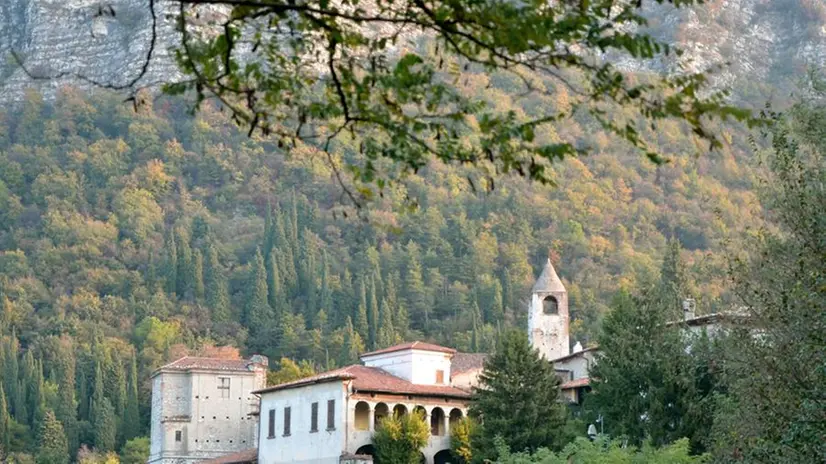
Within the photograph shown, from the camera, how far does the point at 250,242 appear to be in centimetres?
15112

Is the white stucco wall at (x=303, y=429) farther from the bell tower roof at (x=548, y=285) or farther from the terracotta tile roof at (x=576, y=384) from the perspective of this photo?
the bell tower roof at (x=548, y=285)

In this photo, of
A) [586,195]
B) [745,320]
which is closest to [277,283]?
[586,195]

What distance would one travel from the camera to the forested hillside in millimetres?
115000

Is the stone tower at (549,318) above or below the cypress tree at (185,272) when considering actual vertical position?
below

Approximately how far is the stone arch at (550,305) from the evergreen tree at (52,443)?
25.8 metres

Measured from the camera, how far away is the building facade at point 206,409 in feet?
250

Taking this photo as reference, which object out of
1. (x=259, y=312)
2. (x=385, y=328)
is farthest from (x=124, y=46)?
(x=385, y=328)

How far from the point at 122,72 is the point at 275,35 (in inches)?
6757

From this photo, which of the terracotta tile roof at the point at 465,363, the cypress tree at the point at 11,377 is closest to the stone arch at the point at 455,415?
the terracotta tile roof at the point at 465,363

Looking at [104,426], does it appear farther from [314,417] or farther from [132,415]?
[314,417]

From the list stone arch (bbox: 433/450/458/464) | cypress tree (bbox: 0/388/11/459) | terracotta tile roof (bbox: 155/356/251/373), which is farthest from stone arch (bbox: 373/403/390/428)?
cypress tree (bbox: 0/388/11/459)

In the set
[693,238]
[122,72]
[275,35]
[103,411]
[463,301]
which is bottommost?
[275,35]

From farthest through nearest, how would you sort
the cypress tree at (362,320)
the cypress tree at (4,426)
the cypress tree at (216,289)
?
the cypress tree at (216,289)
the cypress tree at (362,320)
the cypress tree at (4,426)

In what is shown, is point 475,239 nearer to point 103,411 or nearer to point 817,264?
point 103,411
